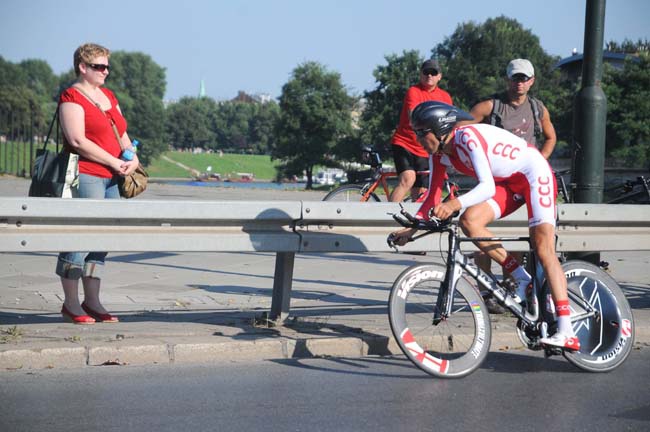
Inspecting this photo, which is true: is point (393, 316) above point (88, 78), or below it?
below

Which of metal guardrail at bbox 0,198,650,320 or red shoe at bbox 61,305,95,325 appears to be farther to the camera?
red shoe at bbox 61,305,95,325

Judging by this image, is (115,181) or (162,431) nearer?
(162,431)

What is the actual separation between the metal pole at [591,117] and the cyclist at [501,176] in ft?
8.21

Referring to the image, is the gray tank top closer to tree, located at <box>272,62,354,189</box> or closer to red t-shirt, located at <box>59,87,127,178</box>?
red t-shirt, located at <box>59,87,127,178</box>

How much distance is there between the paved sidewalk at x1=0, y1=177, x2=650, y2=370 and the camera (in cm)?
586

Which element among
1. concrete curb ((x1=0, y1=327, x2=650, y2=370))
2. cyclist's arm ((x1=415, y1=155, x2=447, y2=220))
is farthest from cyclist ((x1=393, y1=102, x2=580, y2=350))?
concrete curb ((x1=0, y1=327, x2=650, y2=370))

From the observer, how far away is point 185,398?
16.1ft

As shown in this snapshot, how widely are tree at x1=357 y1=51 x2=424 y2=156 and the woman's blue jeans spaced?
64.5 metres

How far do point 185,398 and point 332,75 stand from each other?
249 feet

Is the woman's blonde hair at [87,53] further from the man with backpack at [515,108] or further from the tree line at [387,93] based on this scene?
the tree line at [387,93]

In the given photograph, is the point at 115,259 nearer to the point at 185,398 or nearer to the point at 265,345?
the point at 265,345

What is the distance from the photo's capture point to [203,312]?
7.38 m

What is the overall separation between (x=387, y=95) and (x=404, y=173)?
64011 mm

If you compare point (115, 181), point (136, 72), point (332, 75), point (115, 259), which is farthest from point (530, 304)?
point (136, 72)
